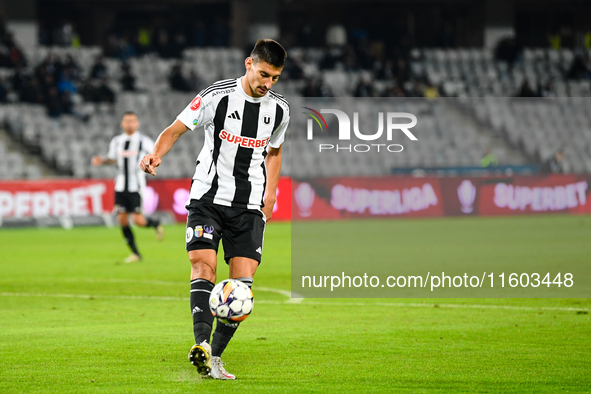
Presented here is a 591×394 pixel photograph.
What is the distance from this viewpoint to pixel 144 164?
493 centimetres

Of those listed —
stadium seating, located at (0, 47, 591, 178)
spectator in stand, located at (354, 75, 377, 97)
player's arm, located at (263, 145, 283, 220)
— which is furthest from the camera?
spectator in stand, located at (354, 75, 377, 97)

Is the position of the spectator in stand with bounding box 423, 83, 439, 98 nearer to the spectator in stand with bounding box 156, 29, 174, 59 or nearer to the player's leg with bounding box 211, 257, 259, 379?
the spectator in stand with bounding box 156, 29, 174, 59

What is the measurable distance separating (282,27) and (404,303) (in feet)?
96.0

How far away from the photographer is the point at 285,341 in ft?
21.0

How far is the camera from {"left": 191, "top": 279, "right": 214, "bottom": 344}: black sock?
4.96 meters

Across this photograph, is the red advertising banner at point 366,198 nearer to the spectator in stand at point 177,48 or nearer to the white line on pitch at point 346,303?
the spectator in stand at point 177,48

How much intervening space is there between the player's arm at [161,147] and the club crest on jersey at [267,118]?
1.68ft

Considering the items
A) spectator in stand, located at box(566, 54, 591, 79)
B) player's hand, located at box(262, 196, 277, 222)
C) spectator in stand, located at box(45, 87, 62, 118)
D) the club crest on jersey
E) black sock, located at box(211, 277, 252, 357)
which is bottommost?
black sock, located at box(211, 277, 252, 357)

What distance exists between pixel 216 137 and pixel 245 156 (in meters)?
0.22

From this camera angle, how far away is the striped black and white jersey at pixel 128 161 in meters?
13.3

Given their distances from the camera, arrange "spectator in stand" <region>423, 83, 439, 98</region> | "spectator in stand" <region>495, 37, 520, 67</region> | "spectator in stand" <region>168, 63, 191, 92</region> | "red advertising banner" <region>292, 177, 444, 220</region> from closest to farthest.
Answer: "red advertising banner" <region>292, 177, 444, 220</region> < "spectator in stand" <region>168, 63, 191, 92</region> < "spectator in stand" <region>423, 83, 439, 98</region> < "spectator in stand" <region>495, 37, 520, 67</region>

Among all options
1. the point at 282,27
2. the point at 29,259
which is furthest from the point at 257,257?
the point at 282,27

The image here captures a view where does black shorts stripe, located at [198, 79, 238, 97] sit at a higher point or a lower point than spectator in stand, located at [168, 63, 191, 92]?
lower

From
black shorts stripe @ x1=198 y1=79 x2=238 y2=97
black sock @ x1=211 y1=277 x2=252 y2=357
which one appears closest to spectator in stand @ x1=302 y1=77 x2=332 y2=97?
black shorts stripe @ x1=198 y1=79 x2=238 y2=97
